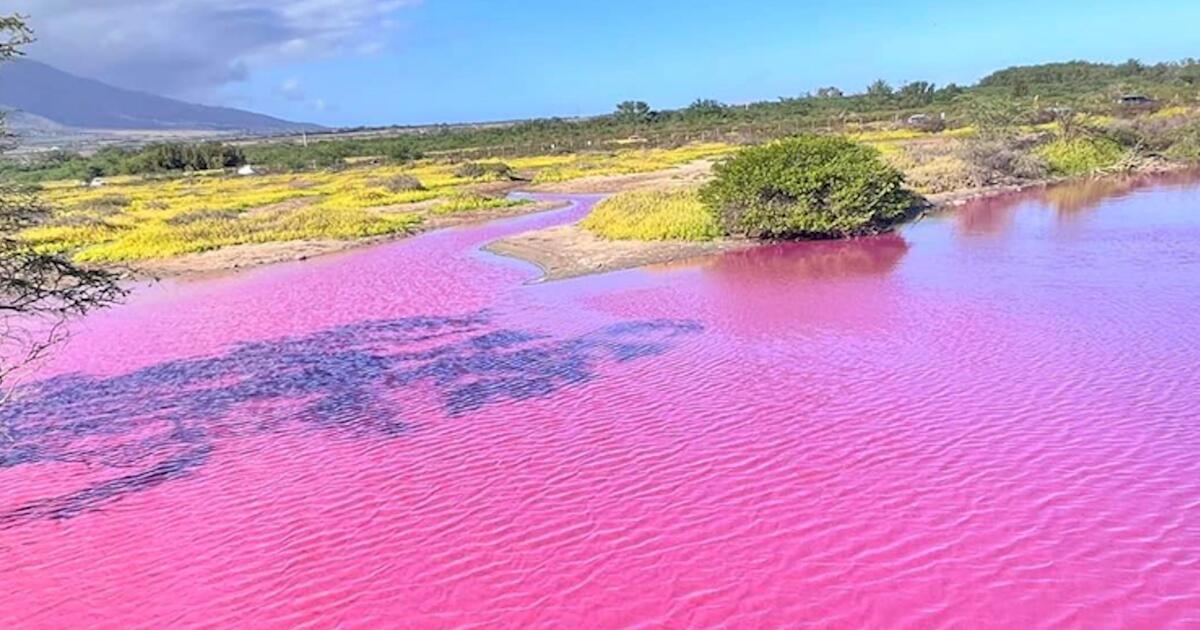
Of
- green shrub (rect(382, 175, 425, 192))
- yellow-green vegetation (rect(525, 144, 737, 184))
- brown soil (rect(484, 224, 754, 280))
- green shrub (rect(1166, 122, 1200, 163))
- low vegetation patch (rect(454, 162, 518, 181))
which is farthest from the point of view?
low vegetation patch (rect(454, 162, 518, 181))

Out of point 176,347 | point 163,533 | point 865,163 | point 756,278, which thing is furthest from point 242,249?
point 163,533

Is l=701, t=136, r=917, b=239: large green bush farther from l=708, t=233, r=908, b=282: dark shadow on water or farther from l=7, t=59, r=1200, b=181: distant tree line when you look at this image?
l=7, t=59, r=1200, b=181: distant tree line

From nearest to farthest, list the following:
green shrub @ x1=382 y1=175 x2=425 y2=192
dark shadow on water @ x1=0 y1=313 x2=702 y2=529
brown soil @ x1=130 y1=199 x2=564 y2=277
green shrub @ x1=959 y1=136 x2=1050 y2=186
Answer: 1. dark shadow on water @ x1=0 y1=313 x2=702 y2=529
2. brown soil @ x1=130 y1=199 x2=564 y2=277
3. green shrub @ x1=959 y1=136 x2=1050 y2=186
4. green shrub @ x1=382 y1=175 x2=425 y2=192

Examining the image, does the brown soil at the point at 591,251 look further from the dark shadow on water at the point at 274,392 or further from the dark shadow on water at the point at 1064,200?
the dark shadow on water at the point at 1064,200

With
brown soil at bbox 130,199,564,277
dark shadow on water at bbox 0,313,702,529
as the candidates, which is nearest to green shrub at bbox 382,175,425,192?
brown soil at bbox 130,199,564,277

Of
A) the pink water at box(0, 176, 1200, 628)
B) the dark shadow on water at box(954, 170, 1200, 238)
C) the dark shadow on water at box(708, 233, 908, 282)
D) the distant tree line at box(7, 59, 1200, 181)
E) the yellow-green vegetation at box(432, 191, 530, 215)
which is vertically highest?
the distant tree line at box(7, 59, 1200, 181)

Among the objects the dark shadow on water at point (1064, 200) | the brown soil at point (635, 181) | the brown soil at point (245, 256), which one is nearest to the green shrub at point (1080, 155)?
the dark shadow on water at point (1064, 200)
